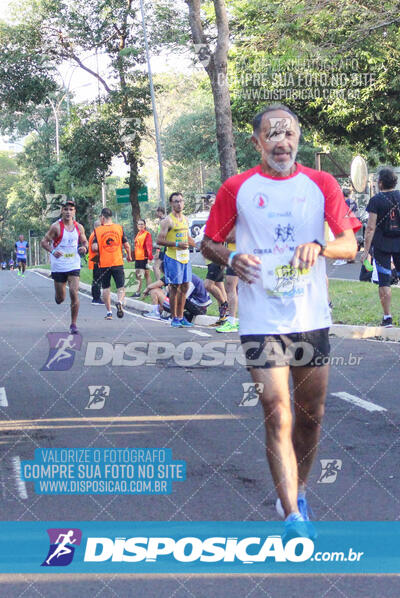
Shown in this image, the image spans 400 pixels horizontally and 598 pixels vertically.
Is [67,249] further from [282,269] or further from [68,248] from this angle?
[282,269]

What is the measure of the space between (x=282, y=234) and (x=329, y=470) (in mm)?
1970

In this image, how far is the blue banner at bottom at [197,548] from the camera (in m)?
4.21

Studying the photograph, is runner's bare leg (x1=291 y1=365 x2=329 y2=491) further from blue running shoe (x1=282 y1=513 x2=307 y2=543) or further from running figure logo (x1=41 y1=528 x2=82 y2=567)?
running figure logo (x1=41 y1=528 x2=82 y2=567)

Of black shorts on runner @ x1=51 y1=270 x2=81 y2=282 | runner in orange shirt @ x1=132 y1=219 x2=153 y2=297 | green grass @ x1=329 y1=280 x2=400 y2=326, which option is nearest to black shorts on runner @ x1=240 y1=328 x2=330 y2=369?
green grass @ x1=329 y1=280 x2=400 y2=326

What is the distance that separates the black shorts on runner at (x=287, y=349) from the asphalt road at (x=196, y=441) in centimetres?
91

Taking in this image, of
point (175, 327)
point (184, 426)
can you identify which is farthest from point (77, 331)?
point (184, 426)

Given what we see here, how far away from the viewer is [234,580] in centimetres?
405

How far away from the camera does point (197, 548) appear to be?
4418mm

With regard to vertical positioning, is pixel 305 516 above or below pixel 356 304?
above

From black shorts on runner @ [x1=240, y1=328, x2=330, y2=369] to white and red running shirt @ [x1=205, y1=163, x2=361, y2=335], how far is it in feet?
0.11

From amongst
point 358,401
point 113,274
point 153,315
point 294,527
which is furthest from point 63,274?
point 294,527

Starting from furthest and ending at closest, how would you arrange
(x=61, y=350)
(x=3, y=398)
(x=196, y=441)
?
(x=61, y=350) < (x=3, y=398) < (x=196, y=441)

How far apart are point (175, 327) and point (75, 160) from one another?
20484mm

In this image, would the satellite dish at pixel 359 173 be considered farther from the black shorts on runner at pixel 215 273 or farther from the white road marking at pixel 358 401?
the white road marking at pixel 358 401
